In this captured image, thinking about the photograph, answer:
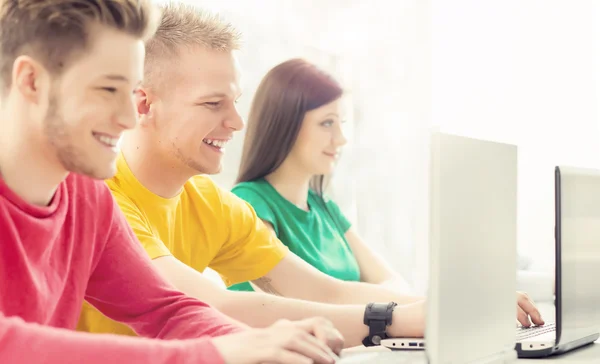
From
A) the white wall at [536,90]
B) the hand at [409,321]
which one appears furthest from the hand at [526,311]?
the white wall at [536,90]

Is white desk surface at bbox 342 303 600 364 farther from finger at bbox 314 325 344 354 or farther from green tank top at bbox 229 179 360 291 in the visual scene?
green tank top at bbox 229 179 360 291

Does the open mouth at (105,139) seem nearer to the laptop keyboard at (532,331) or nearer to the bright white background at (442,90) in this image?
the laptop keyboard at (532,331)

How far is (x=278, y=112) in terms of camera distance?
2.14 m

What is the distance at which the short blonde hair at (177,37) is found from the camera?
147 cm

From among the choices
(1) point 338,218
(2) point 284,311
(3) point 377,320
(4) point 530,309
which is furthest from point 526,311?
(1) point 338,218

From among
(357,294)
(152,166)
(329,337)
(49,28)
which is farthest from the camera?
(357,294)

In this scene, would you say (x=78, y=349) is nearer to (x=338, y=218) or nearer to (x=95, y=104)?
(x=95, y=104)

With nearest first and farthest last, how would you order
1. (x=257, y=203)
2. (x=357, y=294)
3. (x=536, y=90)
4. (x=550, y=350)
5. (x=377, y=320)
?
(x=550, y=350), (x=377, y=320), (x=357, y=294), (x=257, y=203), (x=536, y=90)

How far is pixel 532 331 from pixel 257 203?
0.91 metres

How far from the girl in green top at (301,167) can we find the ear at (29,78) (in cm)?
108

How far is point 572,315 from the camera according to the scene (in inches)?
44.4

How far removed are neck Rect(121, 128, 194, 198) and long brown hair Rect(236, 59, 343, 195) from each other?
66 centimetres

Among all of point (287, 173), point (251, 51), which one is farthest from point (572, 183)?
point (251, 51)

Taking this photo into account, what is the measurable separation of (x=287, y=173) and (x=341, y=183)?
121 centimetres
